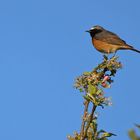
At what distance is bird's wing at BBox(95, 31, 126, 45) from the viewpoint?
47.4 ft

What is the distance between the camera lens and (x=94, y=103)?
8.58ft

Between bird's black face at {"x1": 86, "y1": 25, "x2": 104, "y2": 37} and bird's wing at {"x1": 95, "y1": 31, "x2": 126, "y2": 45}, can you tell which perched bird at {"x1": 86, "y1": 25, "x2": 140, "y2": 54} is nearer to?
bird's wing at {"x1": 95, "y1": 31, "x2": 126, "y2": 45}

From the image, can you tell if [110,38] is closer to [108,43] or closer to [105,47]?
[108,43]

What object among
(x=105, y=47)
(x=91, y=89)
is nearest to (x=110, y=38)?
(x=105, y=47)

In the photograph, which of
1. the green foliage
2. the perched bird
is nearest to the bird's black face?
the perched bird

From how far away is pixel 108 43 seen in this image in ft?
47.7

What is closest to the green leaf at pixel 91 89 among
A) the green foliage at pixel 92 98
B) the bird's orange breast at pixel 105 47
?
the green foliage at pixel 92 98

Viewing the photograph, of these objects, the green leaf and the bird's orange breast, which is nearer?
the green leaf

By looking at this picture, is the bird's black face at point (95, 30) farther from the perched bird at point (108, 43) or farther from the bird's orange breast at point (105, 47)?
the bird's orange breast at point (105, 47)

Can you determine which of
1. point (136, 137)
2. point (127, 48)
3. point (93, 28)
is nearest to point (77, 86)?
point (136, 137)

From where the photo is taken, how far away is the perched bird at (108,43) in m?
14.3

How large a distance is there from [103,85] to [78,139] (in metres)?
0.61

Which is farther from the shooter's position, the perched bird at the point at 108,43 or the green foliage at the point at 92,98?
the perched bird at the point at 108,43

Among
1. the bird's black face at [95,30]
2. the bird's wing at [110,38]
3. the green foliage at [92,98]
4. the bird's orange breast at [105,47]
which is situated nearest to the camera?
the green foliage at [92,98]
